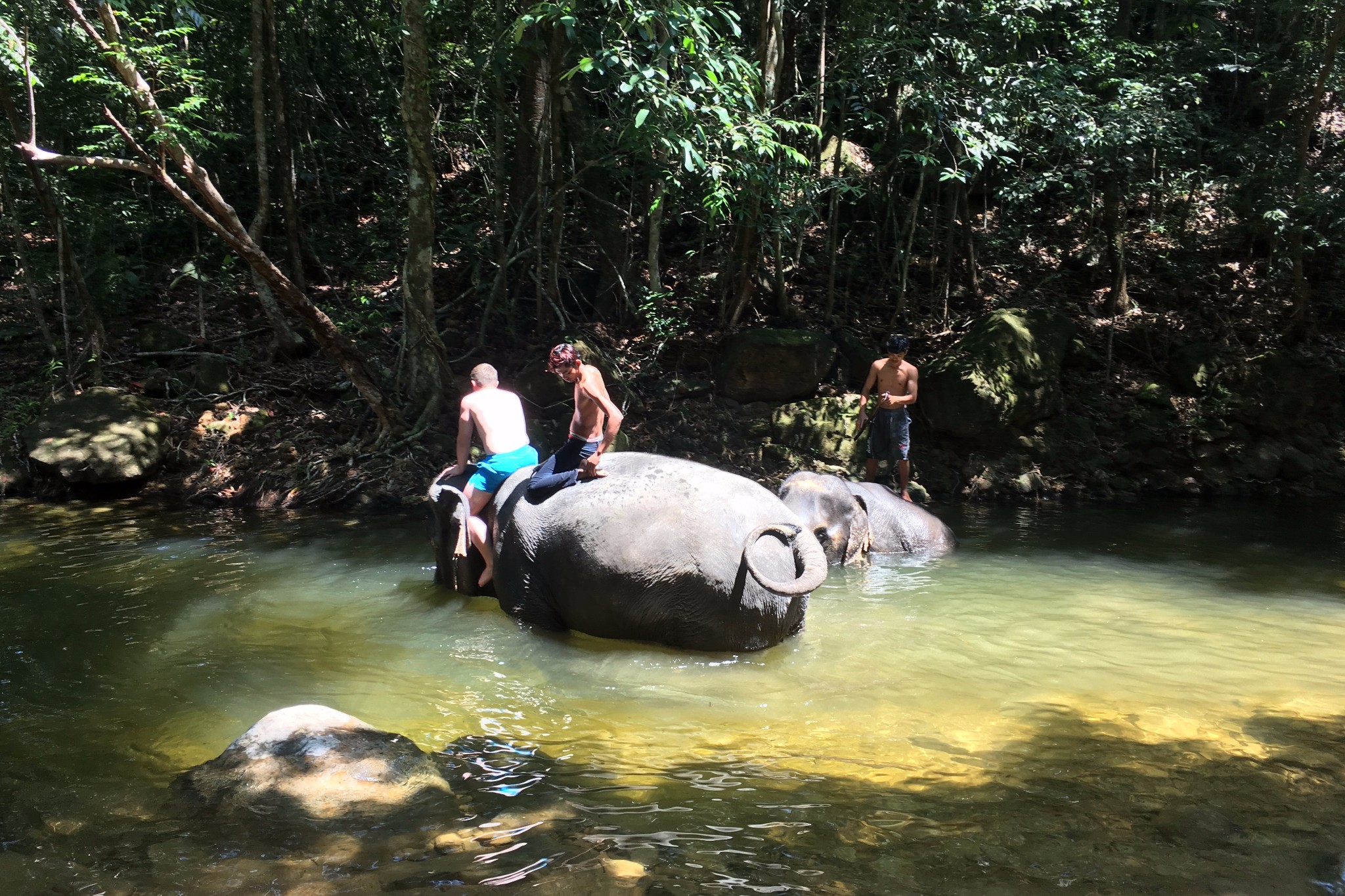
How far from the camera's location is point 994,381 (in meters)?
10.7

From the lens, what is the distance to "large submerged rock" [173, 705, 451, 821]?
10.4 feet

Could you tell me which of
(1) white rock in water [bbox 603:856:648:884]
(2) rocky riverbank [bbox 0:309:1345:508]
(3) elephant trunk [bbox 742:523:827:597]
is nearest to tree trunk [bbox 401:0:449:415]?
(2) rocky riverbank [bbox 0:309:1345:508]

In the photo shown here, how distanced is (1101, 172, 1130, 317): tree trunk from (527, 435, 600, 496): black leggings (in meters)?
10.6

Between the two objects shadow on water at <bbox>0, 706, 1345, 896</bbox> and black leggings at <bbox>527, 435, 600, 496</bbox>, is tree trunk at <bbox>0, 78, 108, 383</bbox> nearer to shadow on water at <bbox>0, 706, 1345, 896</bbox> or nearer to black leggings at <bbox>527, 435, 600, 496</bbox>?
black leggings at <bbox>527, 435, 600, 496</bbox>

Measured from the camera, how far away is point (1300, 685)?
4523 millimetres

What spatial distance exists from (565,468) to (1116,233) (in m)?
11.0

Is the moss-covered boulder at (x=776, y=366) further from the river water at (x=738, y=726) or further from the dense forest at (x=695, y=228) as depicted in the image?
the river water at (x=738, y=726)

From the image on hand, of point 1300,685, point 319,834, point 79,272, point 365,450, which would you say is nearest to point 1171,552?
point 1300,685

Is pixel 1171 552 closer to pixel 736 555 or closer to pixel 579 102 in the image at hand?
pixel 736 555

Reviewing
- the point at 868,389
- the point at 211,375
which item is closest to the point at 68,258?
the point at 211,375

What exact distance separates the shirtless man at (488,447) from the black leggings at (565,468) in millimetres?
533

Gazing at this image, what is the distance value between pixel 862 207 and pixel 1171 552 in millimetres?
8086

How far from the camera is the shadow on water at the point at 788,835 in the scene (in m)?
2.74

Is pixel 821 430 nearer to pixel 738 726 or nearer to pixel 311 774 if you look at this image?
pixel 738 726
